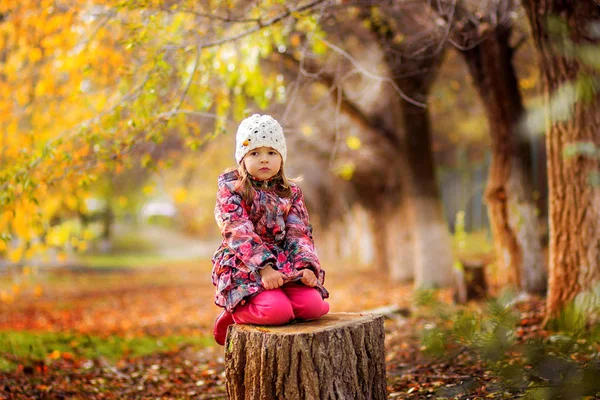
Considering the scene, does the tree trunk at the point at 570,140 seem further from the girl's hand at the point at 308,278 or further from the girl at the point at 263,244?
the girl's hand at the point at 308,278

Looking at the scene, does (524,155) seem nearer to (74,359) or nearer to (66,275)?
(74,359)

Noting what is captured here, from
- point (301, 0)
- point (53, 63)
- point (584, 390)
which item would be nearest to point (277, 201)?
point (584, 390)

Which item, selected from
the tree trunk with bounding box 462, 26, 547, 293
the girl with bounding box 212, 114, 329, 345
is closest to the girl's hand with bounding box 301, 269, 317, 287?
the girl with bounding box 212, 114, 329, 345

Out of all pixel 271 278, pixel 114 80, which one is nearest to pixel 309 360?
pixel 271 278

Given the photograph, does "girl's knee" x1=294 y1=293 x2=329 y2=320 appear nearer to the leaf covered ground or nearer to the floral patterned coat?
the floral patterned coat

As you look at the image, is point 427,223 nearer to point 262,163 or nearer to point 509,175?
point 509,175

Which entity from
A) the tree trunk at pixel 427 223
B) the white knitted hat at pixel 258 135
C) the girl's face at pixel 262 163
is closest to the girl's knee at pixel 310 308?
the girl's face at pixel 262 163

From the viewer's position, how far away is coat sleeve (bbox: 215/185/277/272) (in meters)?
3.51

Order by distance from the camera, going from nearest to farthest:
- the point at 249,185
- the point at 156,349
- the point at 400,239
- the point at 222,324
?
the point at 249,185, the point at 222,324, the point at 156,349, the point at 400,239

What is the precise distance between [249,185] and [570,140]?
2857mm

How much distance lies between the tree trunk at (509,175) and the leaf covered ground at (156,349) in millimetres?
640

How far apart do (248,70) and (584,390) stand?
16.4 feet

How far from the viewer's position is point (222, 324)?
3912mm

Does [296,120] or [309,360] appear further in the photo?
[296,120]
